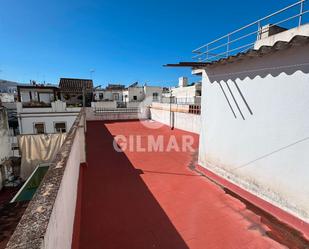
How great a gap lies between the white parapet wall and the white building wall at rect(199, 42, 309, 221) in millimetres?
6009

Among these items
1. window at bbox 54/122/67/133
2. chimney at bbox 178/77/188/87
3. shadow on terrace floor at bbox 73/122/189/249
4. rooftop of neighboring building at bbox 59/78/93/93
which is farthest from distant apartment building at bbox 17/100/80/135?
chimney at bbox 178/77/188/87

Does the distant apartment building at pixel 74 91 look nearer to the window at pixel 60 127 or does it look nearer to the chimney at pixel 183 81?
the window at pixel 60 127

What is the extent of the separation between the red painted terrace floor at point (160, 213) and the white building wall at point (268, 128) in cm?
71

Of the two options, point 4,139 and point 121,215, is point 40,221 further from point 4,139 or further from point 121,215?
point 4,139

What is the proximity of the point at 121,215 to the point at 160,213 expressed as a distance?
80cm

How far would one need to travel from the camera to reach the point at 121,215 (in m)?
3.65

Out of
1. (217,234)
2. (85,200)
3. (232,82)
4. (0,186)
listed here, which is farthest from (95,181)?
(0,186)

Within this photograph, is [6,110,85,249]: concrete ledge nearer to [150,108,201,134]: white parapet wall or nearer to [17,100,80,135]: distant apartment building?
[150,108,201,134]: white parapet wall

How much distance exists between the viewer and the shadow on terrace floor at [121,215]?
2996 mm

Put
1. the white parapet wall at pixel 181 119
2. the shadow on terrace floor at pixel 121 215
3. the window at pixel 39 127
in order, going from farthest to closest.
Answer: the window at pixel 39 127
the white parapet wall at pixel 181 119
the shadow on terrace floor at pixel 121 215

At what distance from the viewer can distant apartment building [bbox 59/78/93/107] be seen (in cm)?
2304

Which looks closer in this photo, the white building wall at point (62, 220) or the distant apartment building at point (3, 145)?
the white building wall at point (62, 220)

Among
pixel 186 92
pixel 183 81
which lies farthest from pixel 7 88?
pixel 186 92

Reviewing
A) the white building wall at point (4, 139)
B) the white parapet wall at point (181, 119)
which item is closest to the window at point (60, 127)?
the white building wall at point (4, 139)
